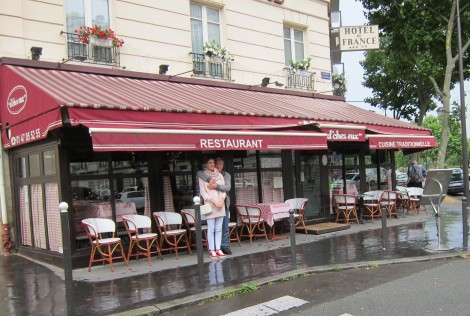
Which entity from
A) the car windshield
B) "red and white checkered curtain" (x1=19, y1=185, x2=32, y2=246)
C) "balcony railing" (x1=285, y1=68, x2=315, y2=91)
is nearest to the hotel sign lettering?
"balcony railing" (x1=285, y1=68, x2=315, y2=91)

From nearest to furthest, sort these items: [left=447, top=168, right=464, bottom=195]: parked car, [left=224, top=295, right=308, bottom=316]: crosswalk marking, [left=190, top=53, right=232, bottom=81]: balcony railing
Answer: [left=224, top=295, right=308, bottom=316]: crosswalk marking → [left=190, top=53, right=232, bottom=81]: balcony railing → [left=447, top=168, right=464, bottom=195]: parked car

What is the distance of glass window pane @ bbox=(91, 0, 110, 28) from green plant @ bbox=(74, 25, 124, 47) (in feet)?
1.21

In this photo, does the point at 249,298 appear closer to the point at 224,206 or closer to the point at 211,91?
the point at 224,206

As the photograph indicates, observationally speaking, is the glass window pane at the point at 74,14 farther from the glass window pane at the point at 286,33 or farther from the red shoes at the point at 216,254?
the glass window pane at the point at 286,33

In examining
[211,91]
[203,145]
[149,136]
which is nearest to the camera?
[149,136]

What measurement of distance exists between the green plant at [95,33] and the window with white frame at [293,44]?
557 centimetres

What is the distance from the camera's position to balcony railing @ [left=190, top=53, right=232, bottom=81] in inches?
404

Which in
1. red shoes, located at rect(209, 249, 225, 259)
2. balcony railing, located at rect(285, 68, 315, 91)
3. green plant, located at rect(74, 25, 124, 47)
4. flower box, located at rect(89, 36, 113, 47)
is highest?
green plant, located at rect(74, 25, 124, 47)

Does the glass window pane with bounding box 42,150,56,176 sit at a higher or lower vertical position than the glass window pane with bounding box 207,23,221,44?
lower

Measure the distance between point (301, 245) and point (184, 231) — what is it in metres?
2.44

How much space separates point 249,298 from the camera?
17.9 ft

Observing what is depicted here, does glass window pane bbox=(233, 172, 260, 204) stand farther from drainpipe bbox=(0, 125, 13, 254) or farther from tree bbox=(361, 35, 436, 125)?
tree bbox=(361, 35, 436, 125)

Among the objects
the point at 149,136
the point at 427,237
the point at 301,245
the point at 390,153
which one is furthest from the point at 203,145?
the point at 390,153

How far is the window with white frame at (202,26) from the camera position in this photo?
10.6 m
